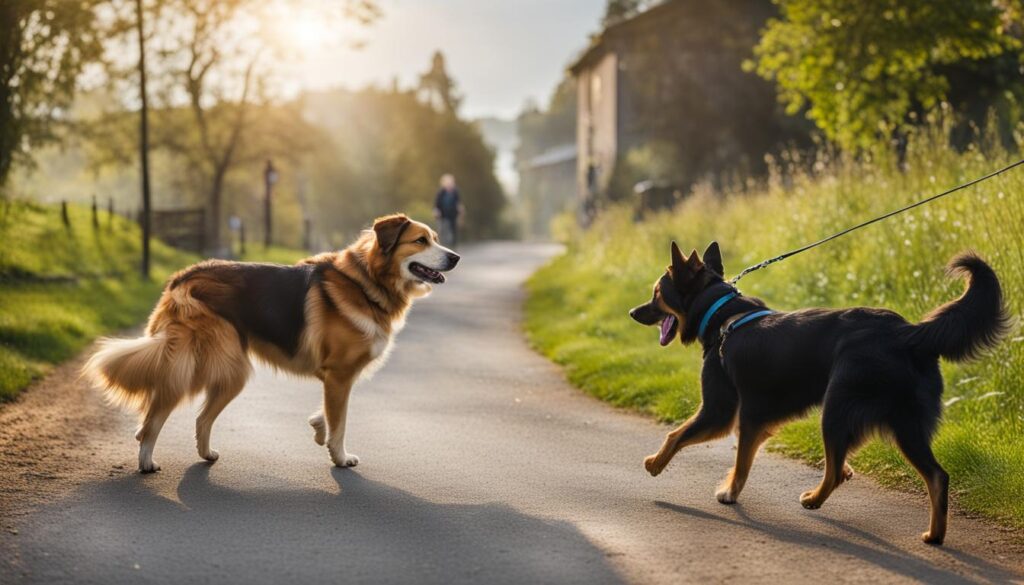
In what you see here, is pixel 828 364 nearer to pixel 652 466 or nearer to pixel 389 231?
pixel 652 466

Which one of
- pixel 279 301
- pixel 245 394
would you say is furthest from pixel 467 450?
pixel 245 394

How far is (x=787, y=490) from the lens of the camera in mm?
6352

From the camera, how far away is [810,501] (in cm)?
580

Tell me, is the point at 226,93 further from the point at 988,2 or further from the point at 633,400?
the point at 633,400

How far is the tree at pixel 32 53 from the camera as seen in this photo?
1490 cm

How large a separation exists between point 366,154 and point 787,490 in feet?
246

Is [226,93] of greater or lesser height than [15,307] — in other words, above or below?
above

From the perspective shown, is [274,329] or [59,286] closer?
[274,329]

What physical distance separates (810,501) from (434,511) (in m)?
2.05

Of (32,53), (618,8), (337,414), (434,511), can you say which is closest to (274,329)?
(337,414)

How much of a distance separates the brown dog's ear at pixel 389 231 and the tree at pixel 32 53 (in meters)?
9.95

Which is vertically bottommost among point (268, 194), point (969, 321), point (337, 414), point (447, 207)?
point (337, 414)

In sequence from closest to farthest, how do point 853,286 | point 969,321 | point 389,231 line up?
point 969,321 < point 389,231 < point 853,286

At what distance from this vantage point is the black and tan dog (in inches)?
199
